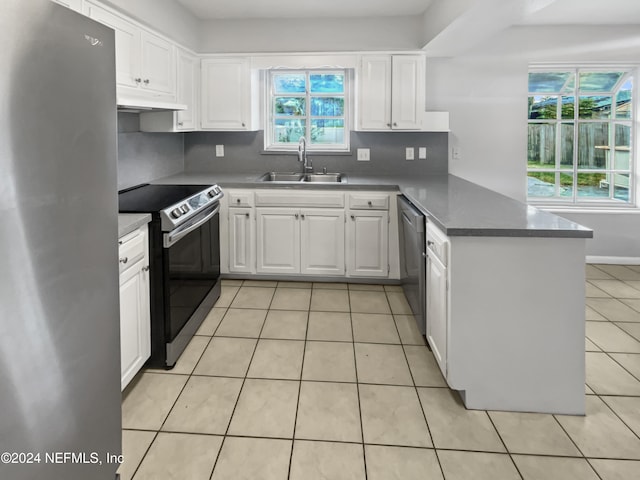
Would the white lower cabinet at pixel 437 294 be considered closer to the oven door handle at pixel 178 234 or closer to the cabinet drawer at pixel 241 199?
the oven door handle at pixel 178 234

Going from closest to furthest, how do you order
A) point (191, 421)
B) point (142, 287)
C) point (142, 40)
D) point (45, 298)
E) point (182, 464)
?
1. point (45, 298)
2. point (182, 464)
3. point (191, 421)
4. point (142, 287)
5. point (142, 40)

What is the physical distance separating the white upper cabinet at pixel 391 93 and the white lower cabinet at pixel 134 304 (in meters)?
2.45

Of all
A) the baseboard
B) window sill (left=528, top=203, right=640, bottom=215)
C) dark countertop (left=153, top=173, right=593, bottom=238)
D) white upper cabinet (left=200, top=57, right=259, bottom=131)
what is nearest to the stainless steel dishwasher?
dark countertop (left=153, top=173, right=593, bottom=238)

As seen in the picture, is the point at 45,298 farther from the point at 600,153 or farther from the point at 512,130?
the point at 600,153

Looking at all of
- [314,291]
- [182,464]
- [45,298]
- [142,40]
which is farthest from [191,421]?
[142,40]

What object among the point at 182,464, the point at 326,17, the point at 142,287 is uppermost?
the point at 326,17

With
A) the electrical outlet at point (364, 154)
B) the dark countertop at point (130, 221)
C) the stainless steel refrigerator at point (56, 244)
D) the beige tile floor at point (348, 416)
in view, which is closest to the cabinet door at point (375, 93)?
the electrical outlet at point (364, 154)

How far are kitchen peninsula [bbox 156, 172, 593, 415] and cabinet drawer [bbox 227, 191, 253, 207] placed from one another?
7.03 ft

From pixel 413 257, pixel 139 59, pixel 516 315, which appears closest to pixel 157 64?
pixel 139 59

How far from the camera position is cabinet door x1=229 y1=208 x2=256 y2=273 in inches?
152

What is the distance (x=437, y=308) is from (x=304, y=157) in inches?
98.8

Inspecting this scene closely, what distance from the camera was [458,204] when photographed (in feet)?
8.59

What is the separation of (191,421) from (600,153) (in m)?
4.67

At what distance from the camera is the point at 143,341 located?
7.62 ft
